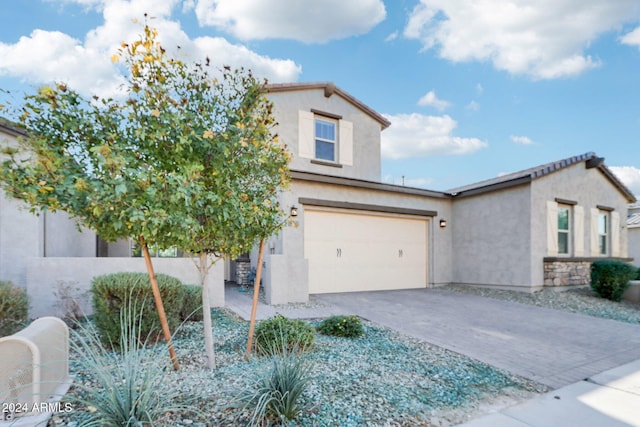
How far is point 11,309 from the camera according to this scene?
4125 mm

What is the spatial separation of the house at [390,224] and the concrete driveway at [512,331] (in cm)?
129

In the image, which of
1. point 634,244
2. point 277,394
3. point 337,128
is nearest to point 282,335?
point 277,394

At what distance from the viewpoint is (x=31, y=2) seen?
641 cm

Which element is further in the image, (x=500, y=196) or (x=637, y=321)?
(x=500, y=196)

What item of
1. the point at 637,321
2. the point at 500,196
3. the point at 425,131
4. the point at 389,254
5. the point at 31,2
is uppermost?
the point at 425,131

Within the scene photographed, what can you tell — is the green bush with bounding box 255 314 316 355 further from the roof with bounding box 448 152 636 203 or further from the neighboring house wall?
the roof with bounding box 448 152 636 203

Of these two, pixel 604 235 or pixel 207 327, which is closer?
pixel 207 327

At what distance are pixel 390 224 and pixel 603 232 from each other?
338 inches

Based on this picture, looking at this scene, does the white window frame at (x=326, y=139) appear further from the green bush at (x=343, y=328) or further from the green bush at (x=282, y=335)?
the green bush at (x=282, y=335)

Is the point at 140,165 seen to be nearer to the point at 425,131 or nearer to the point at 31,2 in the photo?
the point at 31,2

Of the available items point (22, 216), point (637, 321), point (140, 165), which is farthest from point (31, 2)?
point (637, 321)

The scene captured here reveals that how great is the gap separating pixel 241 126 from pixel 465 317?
625cm

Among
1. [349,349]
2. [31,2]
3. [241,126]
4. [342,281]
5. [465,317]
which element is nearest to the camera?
[241,126]

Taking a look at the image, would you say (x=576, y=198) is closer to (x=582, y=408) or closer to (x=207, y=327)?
(x=582, y=408)
